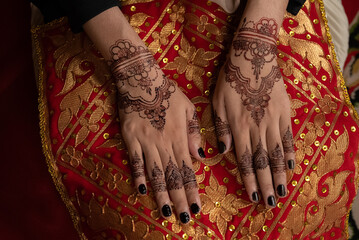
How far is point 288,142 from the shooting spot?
0.68 meters

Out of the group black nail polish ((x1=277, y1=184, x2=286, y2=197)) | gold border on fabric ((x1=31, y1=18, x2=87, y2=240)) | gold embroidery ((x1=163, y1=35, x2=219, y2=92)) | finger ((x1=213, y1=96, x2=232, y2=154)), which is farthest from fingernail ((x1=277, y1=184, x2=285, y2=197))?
gold border on fabric ((x1=31, y1=18, x2=87, y2=240))

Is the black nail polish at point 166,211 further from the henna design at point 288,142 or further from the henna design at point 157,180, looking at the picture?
the henna design at point 288,142

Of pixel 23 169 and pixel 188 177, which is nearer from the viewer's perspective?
pixel 188 177

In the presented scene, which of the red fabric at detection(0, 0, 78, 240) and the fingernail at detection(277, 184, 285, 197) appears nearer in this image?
the fingernail at detection(277, 184, 285, 197)

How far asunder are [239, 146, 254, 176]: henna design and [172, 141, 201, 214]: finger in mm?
83

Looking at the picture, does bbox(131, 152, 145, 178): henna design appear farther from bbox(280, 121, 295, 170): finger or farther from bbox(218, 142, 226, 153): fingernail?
bbox(280, 121, 295, 170): finger

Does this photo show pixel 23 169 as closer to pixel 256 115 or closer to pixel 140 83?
pixel 140 83

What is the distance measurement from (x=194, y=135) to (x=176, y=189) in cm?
10

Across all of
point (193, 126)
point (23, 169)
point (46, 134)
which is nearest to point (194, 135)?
point (193, 126)

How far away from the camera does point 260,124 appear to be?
0.68 metres

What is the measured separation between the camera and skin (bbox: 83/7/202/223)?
2.17ft

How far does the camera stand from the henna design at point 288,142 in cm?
68

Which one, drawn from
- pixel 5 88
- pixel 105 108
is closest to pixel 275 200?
pixel 105 108

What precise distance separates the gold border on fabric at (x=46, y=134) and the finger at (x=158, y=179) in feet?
0.54
